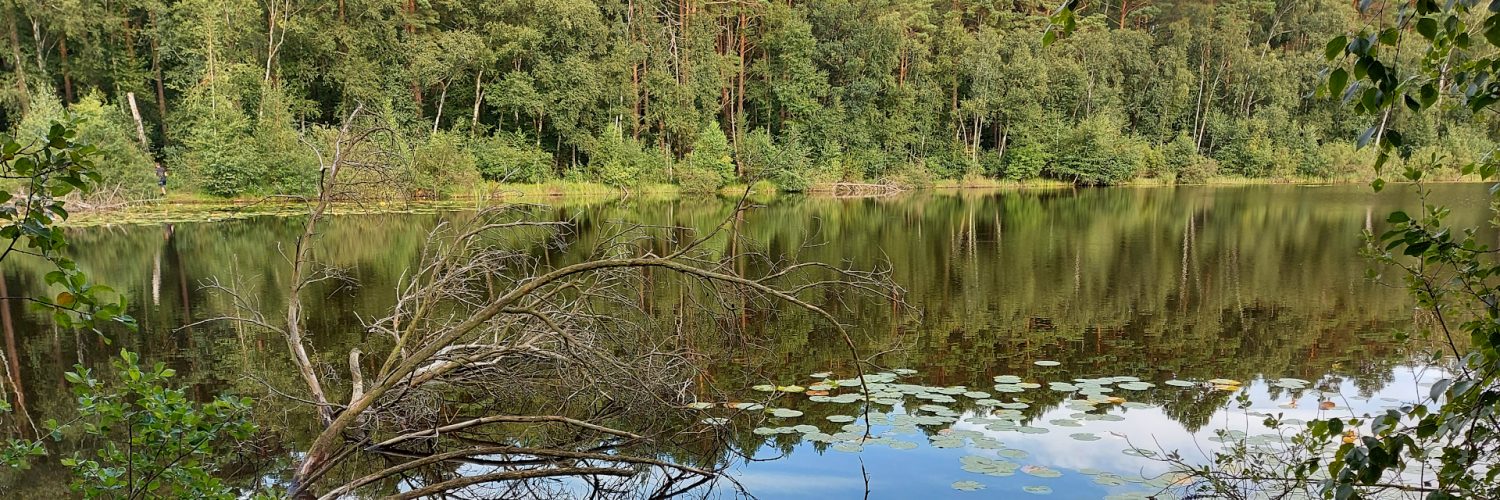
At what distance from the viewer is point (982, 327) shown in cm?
1093

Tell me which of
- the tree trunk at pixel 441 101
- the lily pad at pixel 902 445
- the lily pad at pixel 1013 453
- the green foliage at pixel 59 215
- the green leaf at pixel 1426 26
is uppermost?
the tree trunk at pixel 441 101

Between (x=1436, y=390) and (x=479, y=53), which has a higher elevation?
(x=479, y=53)

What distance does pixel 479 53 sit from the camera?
36.2 meters

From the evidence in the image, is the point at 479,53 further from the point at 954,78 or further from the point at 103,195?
the point at 954,78

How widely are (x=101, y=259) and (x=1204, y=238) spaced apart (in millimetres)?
22071

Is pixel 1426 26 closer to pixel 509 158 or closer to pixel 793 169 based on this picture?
pixel 509 158

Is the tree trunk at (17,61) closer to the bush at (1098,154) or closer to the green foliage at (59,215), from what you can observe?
the green foliage at (59,215)

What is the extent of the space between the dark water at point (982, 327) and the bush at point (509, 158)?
13269 mm

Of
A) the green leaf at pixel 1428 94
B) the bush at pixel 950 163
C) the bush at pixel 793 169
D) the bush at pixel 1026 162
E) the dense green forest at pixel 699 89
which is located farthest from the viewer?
the bush at pixel 950 163

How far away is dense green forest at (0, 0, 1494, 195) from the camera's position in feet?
106

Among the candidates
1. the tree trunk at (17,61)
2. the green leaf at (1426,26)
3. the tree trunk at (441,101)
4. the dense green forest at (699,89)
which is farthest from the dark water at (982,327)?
the tree trunk at (17,61)

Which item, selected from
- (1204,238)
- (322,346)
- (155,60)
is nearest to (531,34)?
(155,60)

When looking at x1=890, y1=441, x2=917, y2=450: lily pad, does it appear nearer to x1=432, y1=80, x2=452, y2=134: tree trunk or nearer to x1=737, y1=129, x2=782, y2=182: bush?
x1=432, y1=80, x2=452, y2=134: tree trunk

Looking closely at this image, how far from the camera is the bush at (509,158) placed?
37.2 m
